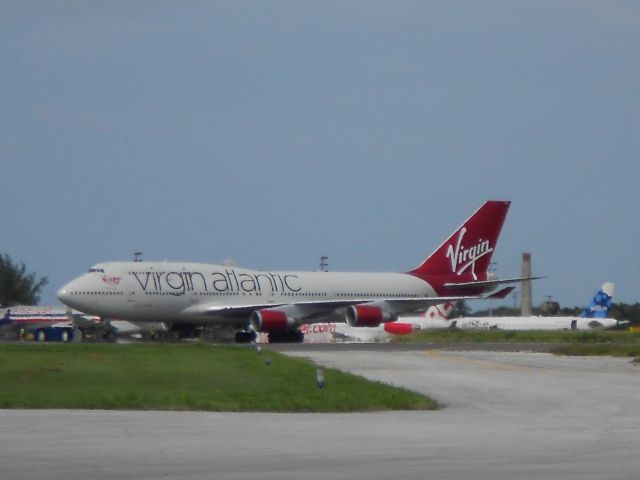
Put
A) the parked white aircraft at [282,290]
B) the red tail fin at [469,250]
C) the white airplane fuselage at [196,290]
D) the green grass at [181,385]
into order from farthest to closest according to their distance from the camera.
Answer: the red tail fin at [469,250] < the parked white aircraft at [282,290] < the white airplane fuselage at [196,290] < the green grass at [181,385]

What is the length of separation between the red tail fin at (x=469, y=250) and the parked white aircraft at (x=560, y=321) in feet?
75.5

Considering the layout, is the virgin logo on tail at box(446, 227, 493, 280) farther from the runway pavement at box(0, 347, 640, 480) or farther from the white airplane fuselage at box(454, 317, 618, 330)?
the runway pavement at box(0, 347, 640, 480)

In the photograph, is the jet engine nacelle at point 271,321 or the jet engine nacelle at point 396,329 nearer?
the jet engine nacelle at point 271,321

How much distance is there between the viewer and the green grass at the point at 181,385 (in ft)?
72.0

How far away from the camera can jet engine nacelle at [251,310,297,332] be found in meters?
59.2

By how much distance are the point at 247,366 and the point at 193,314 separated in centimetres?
2669

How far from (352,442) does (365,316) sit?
4425 cm

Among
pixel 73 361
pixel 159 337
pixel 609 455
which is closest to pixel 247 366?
pixel 73 361

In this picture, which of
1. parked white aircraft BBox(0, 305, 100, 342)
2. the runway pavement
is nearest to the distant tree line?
parked white aircraft BBox(0, 305, 100, 342)

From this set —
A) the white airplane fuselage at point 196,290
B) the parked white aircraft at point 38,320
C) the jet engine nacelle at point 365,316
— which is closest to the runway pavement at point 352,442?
the white airplane fuselage at point 196,290

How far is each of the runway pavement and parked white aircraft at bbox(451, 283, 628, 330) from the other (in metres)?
67.6

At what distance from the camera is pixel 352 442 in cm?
1620

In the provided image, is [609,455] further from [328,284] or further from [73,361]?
[328,284]

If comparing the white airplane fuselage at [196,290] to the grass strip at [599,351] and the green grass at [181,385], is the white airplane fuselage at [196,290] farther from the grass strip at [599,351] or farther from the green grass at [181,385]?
the green grass at [181,385]
